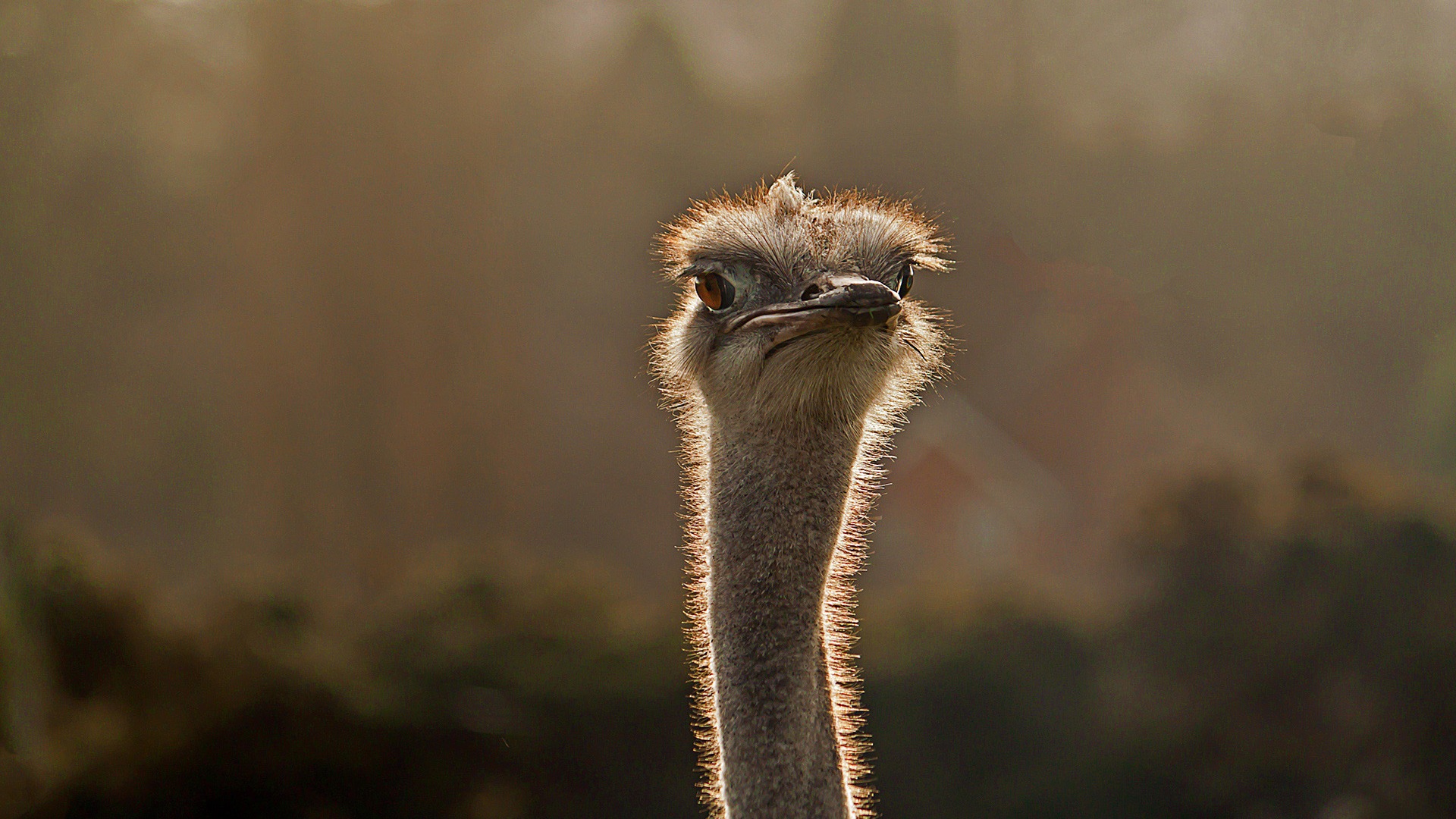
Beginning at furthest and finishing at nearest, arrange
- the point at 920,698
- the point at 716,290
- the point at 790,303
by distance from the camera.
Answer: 1. the point at 920,698
2. the point at 716,290
3. the point at 790,303

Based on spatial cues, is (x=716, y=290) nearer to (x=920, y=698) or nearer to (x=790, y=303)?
(x=790, y=303)

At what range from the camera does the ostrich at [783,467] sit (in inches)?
60.4

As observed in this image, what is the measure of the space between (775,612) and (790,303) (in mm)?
445

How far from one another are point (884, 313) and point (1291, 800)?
234 inches

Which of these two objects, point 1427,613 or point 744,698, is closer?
point 744,698

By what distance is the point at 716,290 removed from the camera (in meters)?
1.73

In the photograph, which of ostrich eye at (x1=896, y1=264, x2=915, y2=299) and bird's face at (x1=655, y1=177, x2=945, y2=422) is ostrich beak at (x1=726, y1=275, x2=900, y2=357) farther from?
ostrich eye at (x1=896, y1=264, x2=915, y2=299)

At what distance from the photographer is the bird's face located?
5.31 ft

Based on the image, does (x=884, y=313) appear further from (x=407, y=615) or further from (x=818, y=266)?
(x=407, y=615)

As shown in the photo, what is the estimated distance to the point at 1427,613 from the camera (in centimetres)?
642

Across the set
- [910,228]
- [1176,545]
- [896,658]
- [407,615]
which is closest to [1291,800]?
[1176,545]

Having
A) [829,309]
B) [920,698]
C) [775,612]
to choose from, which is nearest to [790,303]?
[829,309]

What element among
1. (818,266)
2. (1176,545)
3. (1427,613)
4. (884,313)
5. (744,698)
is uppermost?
(1176,545)

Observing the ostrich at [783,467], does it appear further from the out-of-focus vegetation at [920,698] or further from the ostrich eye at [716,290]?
the out-of-focus vegetation at [920,698]
